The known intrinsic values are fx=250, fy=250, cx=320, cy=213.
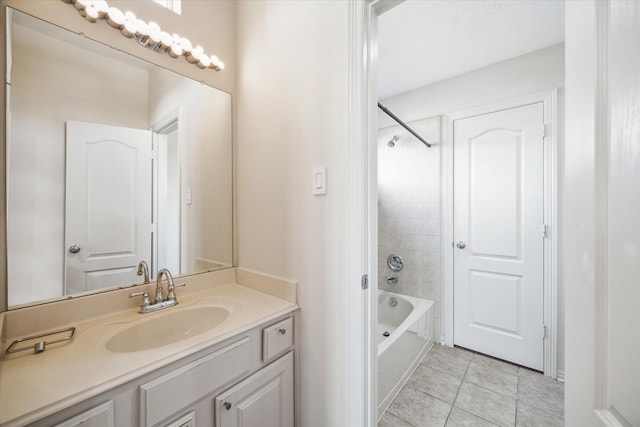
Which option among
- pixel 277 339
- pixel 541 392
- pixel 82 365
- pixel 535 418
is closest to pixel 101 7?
pixel 82 365

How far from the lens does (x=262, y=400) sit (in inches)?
39.9

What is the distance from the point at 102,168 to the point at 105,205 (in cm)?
16

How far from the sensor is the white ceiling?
5.01 ft

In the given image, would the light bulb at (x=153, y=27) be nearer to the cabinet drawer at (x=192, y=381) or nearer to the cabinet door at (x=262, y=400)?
the cabinet drawer at (x=192, y=381)

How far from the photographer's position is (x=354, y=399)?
1.01 meters

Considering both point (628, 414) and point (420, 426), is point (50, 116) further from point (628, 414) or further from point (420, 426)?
point (420, 426)

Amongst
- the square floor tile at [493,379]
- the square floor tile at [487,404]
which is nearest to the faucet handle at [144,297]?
the square floor tile at [487,404]

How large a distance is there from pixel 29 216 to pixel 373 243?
1.31m

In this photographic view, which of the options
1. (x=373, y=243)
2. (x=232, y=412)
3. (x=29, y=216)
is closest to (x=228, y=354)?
(x=232, y=412)

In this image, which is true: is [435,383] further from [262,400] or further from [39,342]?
[39,342]

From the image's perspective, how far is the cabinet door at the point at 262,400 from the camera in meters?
0.90

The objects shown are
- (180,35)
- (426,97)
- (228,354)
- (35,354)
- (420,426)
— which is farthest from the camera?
(426,97)

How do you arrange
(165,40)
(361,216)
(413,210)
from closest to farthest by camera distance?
(361,216) < (165,40) < (413,210)

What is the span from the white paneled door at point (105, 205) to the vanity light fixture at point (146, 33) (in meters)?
0.42
